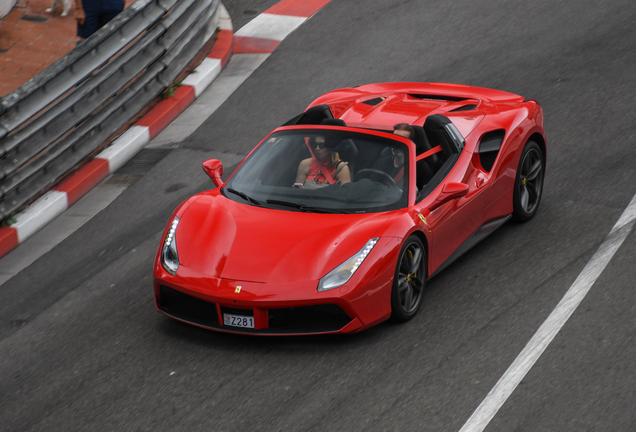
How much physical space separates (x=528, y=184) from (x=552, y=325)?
1.99 meters

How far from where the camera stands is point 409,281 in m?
5.61

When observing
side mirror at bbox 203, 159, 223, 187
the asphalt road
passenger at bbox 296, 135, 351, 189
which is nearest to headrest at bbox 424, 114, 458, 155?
passenger at bbox 296, 135, 351, 189

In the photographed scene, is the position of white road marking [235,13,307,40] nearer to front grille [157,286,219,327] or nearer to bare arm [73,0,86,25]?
bare arm [73,0,86,25]

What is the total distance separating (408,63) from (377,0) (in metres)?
2.57

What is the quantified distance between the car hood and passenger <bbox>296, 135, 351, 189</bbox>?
0.44 m

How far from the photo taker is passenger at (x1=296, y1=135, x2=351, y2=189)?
6062mm

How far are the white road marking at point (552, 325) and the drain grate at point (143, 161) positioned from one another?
4802 mm

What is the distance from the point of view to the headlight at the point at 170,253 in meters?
5.52

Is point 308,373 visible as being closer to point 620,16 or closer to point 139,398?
point 139,398

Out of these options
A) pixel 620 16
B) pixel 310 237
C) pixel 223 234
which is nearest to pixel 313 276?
pixel 310 237

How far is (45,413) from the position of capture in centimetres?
486

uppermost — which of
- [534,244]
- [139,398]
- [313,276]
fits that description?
[313,276]

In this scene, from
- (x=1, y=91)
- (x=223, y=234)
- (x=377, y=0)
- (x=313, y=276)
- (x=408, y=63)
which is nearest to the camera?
(x=313, y=276)

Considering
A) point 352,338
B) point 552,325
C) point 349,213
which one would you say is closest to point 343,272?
point 352,338
